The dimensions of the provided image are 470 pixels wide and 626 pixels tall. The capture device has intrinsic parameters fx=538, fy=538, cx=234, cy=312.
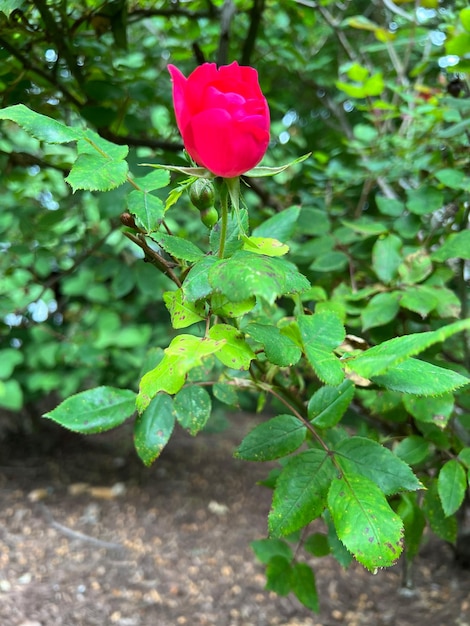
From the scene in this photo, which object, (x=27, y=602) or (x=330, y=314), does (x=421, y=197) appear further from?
(x=27, y=602)

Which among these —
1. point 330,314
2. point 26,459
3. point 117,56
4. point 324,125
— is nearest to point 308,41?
point 324,125

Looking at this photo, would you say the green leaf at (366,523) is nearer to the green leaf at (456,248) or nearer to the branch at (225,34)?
the green leaf at (456,248)

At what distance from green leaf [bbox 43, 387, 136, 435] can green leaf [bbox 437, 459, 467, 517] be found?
372 millimetres

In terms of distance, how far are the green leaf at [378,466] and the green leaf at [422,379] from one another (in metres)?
0.09

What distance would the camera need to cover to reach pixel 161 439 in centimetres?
59

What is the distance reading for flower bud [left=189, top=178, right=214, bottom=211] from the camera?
1.50ft

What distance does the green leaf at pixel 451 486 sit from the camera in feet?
2.04

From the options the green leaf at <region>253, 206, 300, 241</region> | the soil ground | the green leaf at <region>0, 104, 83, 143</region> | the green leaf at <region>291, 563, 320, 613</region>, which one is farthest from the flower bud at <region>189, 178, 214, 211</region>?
the soil ground

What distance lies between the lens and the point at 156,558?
139 centimetres

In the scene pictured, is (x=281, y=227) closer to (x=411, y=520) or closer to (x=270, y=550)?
(x=411, y=520)

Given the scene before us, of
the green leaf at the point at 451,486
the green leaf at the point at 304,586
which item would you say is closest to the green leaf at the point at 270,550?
the green leaf at the point at 304,586

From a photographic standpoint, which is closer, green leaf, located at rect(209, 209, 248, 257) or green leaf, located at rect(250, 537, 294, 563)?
green leaf, located at rect(209, 209, 248, 257)

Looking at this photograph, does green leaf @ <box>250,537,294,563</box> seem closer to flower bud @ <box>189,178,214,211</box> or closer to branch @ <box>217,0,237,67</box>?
flower bud @ <box>189,178,214,211</box>

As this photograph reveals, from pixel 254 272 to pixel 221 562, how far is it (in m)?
1.24
